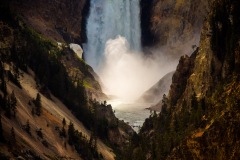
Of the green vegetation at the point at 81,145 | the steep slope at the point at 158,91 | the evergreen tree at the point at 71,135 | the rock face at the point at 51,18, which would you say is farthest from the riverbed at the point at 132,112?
the evergreen tree at the point at 71,135

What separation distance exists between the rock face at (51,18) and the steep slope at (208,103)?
9100cm

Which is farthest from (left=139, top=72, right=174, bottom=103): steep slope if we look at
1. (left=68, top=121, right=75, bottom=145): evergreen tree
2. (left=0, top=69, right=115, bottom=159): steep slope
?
(left=68, top=121, right=75, bottom=145): evergreen tree

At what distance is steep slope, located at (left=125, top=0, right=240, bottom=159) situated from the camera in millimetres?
58812

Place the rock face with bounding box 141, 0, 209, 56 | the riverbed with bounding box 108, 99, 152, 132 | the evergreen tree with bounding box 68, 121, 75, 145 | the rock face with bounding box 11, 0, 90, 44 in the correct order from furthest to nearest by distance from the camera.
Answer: the rock face with bounding box 141, 0, 209, 56 → the rock face with bounding box 11, 0, 90, 44 → the riverbed with bounding box 108, 99, 152, 132 → the evergreen tree with bounding box 68, 121, 75, 145

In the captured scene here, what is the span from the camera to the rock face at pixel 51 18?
183 m

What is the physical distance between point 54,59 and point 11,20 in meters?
14.9

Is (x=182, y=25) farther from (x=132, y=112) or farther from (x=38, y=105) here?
(x=38, y=105)

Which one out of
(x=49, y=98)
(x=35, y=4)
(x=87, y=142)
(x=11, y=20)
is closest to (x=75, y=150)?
(x=87, y=142)

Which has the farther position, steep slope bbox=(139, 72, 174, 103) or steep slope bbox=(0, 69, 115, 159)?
steep slope bbox=(139, 72, 174, 103)

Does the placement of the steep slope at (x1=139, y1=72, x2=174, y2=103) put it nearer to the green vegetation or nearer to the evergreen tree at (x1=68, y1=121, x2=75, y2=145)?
the green vegetation

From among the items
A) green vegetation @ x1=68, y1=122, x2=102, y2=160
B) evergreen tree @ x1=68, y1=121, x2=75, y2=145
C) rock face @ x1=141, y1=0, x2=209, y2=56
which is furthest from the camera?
rock face @ x1=141, y1=0, x2=209, y2=56

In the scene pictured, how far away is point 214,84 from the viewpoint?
77.9 metres

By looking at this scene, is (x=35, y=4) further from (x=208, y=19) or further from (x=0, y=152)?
(x=0, y=152)

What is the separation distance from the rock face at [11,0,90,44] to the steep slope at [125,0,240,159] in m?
91.0
